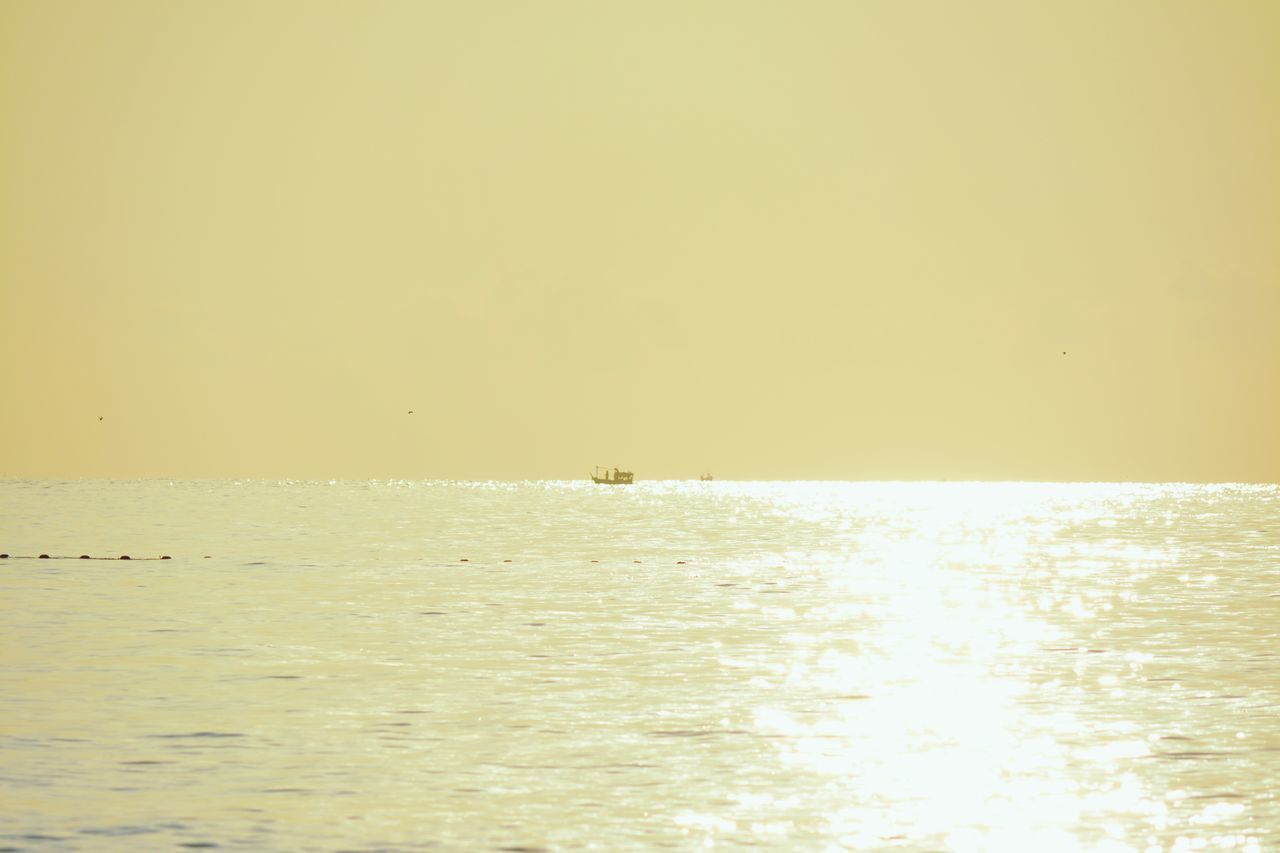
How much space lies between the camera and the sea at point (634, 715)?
26.8m

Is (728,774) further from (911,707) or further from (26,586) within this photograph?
(26,586)

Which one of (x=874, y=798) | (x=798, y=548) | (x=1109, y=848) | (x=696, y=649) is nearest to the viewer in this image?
(x=1109, y=848)

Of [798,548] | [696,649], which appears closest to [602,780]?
[696,649]

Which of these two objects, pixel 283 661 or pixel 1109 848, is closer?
pixel 1109 848

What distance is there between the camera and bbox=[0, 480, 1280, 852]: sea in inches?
1055

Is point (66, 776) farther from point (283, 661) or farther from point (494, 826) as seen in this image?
point (283, 661)

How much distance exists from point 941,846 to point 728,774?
21.5 feet

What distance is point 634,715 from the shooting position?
125 ft

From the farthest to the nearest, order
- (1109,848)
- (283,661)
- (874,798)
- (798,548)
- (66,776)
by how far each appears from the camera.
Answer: (798,548) < (283,661) < (66,776) < (874,798) < (1109,848)

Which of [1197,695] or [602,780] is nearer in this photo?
[602,780]

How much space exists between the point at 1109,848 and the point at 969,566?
85.5 m

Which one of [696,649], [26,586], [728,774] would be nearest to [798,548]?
[26,586]

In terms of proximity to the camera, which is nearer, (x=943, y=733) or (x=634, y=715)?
(x=943, y=733)

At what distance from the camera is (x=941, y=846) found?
82.1 ft
